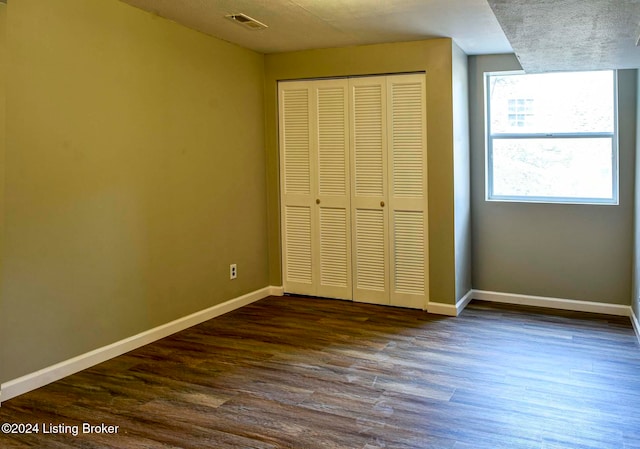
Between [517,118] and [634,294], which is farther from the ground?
[517,118]

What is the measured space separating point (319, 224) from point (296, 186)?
416 mm

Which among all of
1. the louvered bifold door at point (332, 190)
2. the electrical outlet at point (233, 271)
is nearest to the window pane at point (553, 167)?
the louvered bifold door at point (332, 190)

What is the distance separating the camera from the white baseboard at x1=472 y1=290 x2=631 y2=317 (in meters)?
4.85

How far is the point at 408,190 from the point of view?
496 cm

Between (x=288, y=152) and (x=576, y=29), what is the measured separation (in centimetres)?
288

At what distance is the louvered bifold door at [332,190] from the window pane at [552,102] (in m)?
1.38

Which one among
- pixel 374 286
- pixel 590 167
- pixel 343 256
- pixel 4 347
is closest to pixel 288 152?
pixel 343 256

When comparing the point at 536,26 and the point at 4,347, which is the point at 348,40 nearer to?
the point at 536,26

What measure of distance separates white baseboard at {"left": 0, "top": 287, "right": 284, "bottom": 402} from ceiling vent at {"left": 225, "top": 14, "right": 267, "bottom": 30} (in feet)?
7.31

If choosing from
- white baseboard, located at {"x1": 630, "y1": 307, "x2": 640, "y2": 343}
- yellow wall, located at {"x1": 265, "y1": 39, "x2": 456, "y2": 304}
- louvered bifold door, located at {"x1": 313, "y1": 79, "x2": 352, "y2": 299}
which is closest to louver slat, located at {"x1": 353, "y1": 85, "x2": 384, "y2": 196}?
louvered bifold door, located at {"x1": 313, "y1": 79, "x2": 352, "y2": 299}

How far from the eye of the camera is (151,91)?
13.4 ft

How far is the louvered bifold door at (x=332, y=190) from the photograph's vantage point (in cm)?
517

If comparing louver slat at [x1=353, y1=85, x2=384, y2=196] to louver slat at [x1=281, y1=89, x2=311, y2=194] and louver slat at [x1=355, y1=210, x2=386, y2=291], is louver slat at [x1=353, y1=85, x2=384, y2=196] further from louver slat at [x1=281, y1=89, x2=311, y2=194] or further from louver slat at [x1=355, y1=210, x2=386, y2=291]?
louver slat at [x1=281, y1=89, x2=311, y2=194]

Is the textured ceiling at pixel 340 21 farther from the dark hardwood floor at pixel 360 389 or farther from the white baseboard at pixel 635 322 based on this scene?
the white baseboard at pixel 635 322
